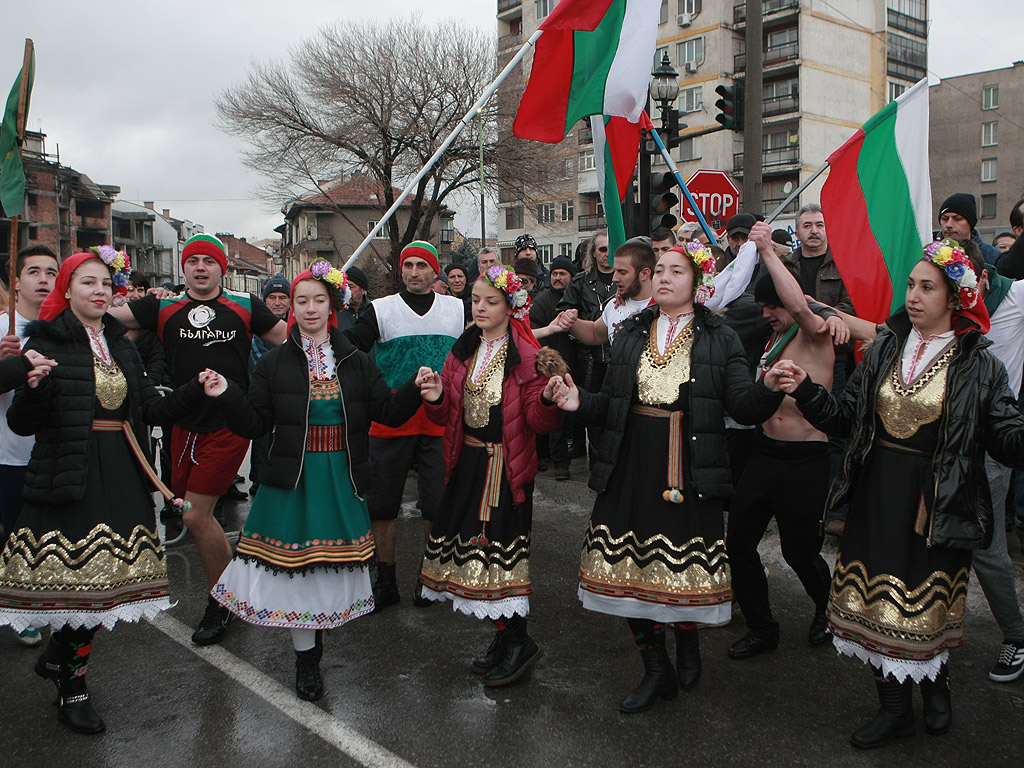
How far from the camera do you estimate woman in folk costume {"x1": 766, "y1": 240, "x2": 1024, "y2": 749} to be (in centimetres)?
339

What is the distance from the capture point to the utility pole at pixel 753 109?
32.9 feet

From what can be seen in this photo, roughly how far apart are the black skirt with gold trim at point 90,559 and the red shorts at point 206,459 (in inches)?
42.5

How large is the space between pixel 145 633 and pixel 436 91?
2423cm

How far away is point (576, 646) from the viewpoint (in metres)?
4.68

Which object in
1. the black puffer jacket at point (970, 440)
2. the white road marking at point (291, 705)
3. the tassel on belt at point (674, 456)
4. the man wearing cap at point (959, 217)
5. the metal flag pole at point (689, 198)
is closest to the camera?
the black puffer jacket at point (970, 440)

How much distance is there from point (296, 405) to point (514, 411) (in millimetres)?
1053

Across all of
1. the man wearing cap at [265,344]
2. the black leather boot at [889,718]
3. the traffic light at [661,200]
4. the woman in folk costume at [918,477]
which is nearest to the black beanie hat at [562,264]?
the traffic light at [661,200]

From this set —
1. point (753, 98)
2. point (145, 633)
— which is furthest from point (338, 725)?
point (753, 98)

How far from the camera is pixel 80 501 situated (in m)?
3.82

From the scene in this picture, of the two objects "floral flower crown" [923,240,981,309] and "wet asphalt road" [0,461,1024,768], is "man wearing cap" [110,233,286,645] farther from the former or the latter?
"floral flower crown" [923,240,981,309]

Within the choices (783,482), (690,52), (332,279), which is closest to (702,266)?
(783,482)

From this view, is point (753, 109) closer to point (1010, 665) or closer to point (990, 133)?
point (1010, 665)

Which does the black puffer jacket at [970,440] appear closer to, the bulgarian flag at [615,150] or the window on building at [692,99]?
the bulgarian flag at [615,150]

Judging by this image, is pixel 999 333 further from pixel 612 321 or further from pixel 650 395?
pixel 612 321
